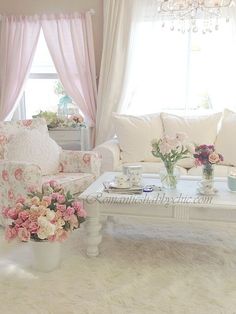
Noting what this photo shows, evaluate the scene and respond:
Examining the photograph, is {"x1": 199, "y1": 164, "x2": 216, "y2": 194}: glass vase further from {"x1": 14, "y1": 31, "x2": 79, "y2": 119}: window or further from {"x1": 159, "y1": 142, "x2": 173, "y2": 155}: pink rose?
{"x1": 14, "y1": 31, "x2": 79, "y2": 119}: window

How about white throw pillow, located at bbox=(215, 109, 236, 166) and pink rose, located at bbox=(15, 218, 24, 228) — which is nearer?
pink rose, located at bbox=(15, 218, 24, 228)

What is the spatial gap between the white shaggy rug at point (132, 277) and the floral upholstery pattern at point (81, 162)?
603 millimetres

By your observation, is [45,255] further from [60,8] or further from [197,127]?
[60,8]

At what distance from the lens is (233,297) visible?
1.98 metres

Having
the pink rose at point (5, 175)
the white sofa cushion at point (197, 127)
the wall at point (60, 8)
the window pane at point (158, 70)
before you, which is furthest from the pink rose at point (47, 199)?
the wall at point (60, 8)

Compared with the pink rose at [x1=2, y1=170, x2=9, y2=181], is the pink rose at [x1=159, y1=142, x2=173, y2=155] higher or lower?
higher

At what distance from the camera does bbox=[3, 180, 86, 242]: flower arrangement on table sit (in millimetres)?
2135

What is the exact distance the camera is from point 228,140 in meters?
3.44

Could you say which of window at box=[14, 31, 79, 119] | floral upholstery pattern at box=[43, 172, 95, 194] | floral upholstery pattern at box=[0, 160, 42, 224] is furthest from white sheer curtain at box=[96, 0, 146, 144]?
floral upholstery pattern at box=[0, 160, 42, 224]

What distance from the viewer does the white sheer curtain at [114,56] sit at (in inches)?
161

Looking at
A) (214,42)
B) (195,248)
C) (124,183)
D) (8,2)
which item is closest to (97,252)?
(124,183)

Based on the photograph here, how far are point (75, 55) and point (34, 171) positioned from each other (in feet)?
6.96

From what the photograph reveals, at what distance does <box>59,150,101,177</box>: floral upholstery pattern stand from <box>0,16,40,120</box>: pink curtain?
1.69m

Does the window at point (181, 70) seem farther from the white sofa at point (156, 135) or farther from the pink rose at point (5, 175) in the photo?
the pink rose at point (5, 175)
